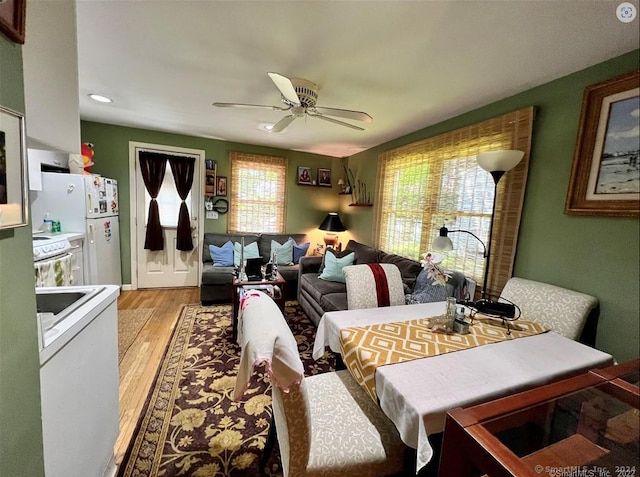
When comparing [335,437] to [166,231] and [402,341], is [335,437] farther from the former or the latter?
[166,231]

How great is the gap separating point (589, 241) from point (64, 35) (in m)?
2.46

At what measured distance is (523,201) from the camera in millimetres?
1898

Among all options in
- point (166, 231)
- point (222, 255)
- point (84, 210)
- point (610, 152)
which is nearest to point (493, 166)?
point (610, 152)

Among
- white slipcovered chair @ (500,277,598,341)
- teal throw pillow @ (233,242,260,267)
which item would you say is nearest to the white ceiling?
white slipcovered chair @ (500,277,598,341)

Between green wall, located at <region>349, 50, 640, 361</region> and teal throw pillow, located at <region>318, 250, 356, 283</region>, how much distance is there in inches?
64.1

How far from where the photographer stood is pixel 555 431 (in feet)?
2.82

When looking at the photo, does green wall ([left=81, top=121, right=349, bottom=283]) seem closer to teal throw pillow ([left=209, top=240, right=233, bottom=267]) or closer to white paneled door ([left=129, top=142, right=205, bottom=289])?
white paneled door ([left=129, top=142, right=205, bottom=289])

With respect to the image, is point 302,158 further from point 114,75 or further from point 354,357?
point 354,357

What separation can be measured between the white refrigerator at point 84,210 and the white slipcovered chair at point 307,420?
2699mm

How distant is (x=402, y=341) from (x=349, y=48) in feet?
5.32

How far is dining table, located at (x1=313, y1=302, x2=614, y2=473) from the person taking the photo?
846mm

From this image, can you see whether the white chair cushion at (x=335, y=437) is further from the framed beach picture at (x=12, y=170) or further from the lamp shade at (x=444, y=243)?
the lamp shade at (x=444, y=243)

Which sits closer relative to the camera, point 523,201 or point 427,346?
point 427,346

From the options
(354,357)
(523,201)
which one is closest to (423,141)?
(523,201)
